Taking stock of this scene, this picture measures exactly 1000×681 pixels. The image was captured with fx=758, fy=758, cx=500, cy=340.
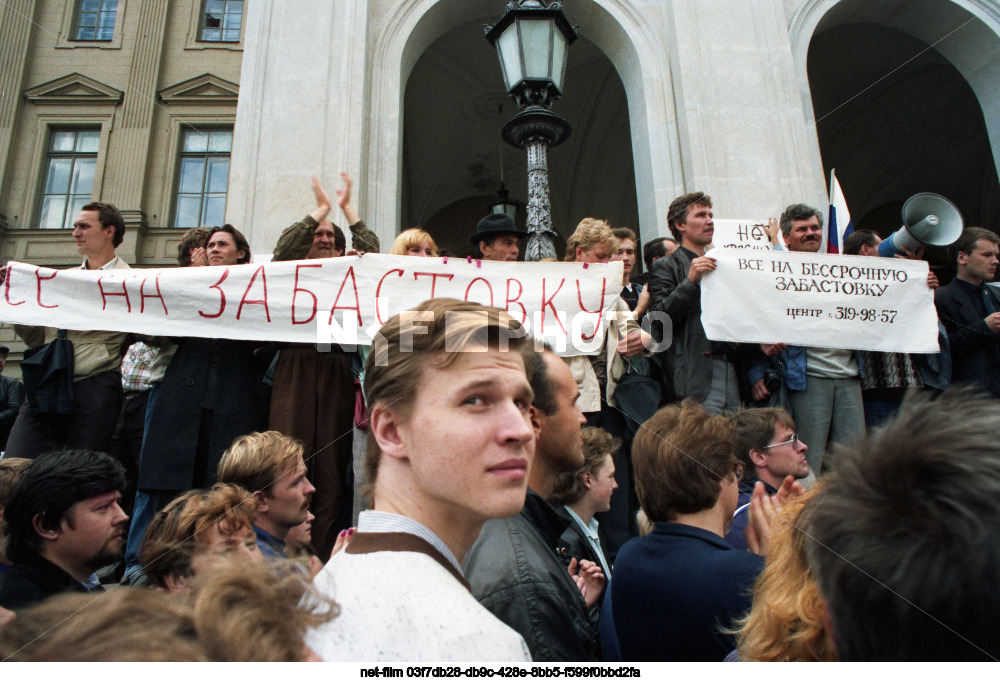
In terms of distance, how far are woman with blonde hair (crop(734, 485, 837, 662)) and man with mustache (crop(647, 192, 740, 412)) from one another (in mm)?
3182

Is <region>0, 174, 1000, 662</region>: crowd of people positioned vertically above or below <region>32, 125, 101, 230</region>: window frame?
below

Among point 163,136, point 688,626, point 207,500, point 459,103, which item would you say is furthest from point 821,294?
point 163,136

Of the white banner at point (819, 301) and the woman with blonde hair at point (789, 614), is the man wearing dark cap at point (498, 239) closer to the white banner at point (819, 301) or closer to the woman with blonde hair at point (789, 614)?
the white banner at point (819, 301)

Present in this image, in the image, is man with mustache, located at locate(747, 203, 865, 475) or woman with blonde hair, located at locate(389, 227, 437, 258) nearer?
man with mustache, located at locate(747, 203, 865, 475)

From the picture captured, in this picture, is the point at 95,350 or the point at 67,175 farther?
the point at 67,175

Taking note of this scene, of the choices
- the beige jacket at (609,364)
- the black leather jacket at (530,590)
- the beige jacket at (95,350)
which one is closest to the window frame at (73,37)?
the beige jacket at (95,350)

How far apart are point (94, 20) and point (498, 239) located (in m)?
15.9

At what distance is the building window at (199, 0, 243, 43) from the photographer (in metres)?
16.9

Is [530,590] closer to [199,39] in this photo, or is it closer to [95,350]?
[95,350]

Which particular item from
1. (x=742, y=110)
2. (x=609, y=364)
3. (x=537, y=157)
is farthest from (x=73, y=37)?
(x=609, y=364)

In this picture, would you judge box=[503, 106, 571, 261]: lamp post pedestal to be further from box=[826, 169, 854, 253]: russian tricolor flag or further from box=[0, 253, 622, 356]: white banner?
box=[826, 169, 854, 253]: russian tricolor flag

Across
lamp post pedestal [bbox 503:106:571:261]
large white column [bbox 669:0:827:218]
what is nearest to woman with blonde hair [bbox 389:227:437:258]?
lamp post pedestal [bbox 503:106:571:261]

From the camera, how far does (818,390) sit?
470 centimetres

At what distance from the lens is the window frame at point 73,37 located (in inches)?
645
